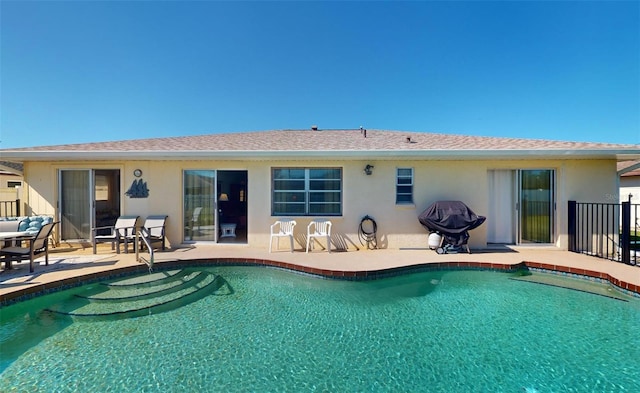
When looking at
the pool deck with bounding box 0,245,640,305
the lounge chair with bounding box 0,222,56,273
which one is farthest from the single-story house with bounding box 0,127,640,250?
the lounge chair with bounding box 0,222,56,273

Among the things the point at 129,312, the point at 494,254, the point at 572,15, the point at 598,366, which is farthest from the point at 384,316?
the point at 572,15

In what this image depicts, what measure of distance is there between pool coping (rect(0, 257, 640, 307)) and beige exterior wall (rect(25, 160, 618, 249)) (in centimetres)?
152

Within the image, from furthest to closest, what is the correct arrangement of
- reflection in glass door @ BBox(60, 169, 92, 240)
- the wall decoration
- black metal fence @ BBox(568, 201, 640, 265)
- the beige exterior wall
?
reflection in glass door @ BBox(60, 169, 92, 240), the wall decoration, the beige exterior wall, black metal fence @ BBox(568, 201, 640, 265)

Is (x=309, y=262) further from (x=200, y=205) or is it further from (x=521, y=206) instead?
(x=521, y=206)

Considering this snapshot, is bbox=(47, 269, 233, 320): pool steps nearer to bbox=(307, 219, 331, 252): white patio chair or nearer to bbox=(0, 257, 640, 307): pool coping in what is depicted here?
bbox=(0, 257, 640, 307): pool coping

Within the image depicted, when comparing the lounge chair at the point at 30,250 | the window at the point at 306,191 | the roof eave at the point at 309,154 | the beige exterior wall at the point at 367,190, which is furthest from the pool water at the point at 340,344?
the roof eave at the point at 309,154

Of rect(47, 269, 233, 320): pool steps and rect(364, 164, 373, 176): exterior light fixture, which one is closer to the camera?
rect(47, 269, 233, 320): pool steps

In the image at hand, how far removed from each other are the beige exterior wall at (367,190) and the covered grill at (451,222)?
594mm

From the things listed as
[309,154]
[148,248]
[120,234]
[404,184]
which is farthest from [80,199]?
[404,184]

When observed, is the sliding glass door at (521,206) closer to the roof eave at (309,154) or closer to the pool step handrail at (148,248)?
the roof eave at (309,154)

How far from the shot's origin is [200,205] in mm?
8680

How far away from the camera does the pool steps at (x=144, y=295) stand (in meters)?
4.59

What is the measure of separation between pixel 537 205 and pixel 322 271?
7.07 m

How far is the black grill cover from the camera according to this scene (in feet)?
24.3
